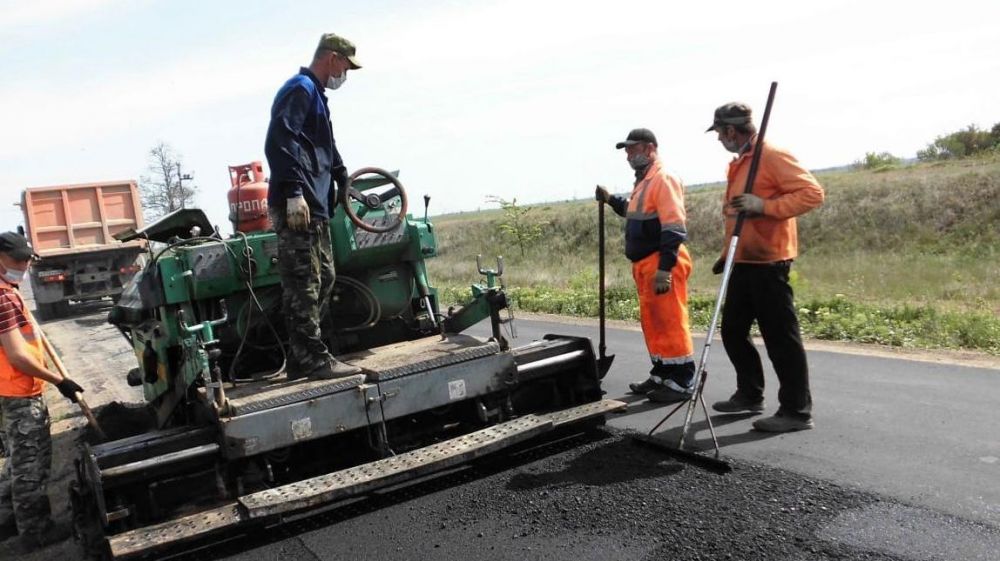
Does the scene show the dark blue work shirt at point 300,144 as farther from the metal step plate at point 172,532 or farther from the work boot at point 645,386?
the work boot at point 645,386

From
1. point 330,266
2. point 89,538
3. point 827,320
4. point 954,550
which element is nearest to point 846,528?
point 954,550

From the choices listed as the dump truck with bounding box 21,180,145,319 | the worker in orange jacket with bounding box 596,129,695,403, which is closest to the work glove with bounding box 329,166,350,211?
the worker in orange jacket with bounding box 596,129,695,403

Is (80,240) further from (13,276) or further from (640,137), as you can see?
(640,137)

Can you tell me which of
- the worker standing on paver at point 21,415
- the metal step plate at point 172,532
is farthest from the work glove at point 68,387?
the metal step plate at point 172,532

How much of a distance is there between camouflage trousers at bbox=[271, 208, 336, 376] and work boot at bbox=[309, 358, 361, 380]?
0.03 m

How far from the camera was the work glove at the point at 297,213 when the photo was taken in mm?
4297

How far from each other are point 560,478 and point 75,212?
16304mm

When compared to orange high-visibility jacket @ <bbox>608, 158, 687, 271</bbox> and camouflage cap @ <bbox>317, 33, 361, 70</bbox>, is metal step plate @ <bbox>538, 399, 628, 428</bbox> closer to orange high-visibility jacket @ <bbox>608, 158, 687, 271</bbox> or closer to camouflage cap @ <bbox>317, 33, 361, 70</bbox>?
orange high-visibility jacket @ <bbox>608, 158, 687, 271</bbox>

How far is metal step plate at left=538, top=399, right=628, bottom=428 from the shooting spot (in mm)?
4691

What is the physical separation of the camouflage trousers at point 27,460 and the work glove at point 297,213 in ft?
6.44

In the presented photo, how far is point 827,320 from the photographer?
902cm

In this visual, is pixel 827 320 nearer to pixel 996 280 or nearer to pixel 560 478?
pixel 560 478

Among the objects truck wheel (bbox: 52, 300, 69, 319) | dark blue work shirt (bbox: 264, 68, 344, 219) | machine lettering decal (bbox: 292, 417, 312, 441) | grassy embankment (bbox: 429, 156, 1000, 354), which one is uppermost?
dark blue work shirt (bbox: 264, 68, 344, 219)

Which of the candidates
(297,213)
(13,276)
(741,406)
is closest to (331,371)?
(297,213)
